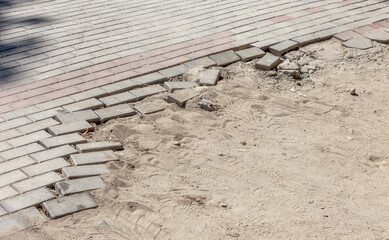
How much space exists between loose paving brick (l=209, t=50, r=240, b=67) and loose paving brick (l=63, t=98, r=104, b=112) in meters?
1.36

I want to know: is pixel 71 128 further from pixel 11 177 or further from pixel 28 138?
pixel 11 177

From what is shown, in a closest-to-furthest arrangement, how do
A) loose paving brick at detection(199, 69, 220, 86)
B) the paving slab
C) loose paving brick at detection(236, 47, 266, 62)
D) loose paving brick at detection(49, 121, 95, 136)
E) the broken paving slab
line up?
the paving slab < loose paving brick at detection(49, 121, 95, 136) < loose paving brick at detection(199, 69, 220, 86) < loose paving brick at detection(236, 47, 266, 62) < the broken paving slab

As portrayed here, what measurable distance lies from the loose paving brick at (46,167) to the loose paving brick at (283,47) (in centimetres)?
266

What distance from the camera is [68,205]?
3379 millimetres

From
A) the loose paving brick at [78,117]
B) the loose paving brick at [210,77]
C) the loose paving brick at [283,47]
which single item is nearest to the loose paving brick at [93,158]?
the loose paving brick at [78,117]

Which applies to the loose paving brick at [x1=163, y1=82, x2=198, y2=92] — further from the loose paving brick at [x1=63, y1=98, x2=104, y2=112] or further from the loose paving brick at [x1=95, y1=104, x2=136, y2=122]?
the loose paving brick at [x1=63, y1=98, x2=104, y2=112]

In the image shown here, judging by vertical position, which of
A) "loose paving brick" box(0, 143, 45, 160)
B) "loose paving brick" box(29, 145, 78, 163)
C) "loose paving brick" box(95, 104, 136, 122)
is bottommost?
"loose paving brick" box(95, 104, 136, 122)

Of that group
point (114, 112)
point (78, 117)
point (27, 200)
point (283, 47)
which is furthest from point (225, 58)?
point (27, 200)

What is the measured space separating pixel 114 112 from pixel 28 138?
0.75m

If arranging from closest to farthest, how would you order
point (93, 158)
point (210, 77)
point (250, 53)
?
point (93, 158), point (210, 77), point (250, 53)

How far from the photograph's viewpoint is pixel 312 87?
5133 mm

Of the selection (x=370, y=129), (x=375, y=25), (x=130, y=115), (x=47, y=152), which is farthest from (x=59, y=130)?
(x=375, y=25)

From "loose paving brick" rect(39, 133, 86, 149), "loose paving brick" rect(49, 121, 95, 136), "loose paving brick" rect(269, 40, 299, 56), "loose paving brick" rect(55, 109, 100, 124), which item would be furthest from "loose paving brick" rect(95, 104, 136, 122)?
"loose paving brick" rect(269, 40, 299, 56)

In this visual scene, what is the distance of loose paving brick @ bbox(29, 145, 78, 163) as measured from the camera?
12.6 ft
